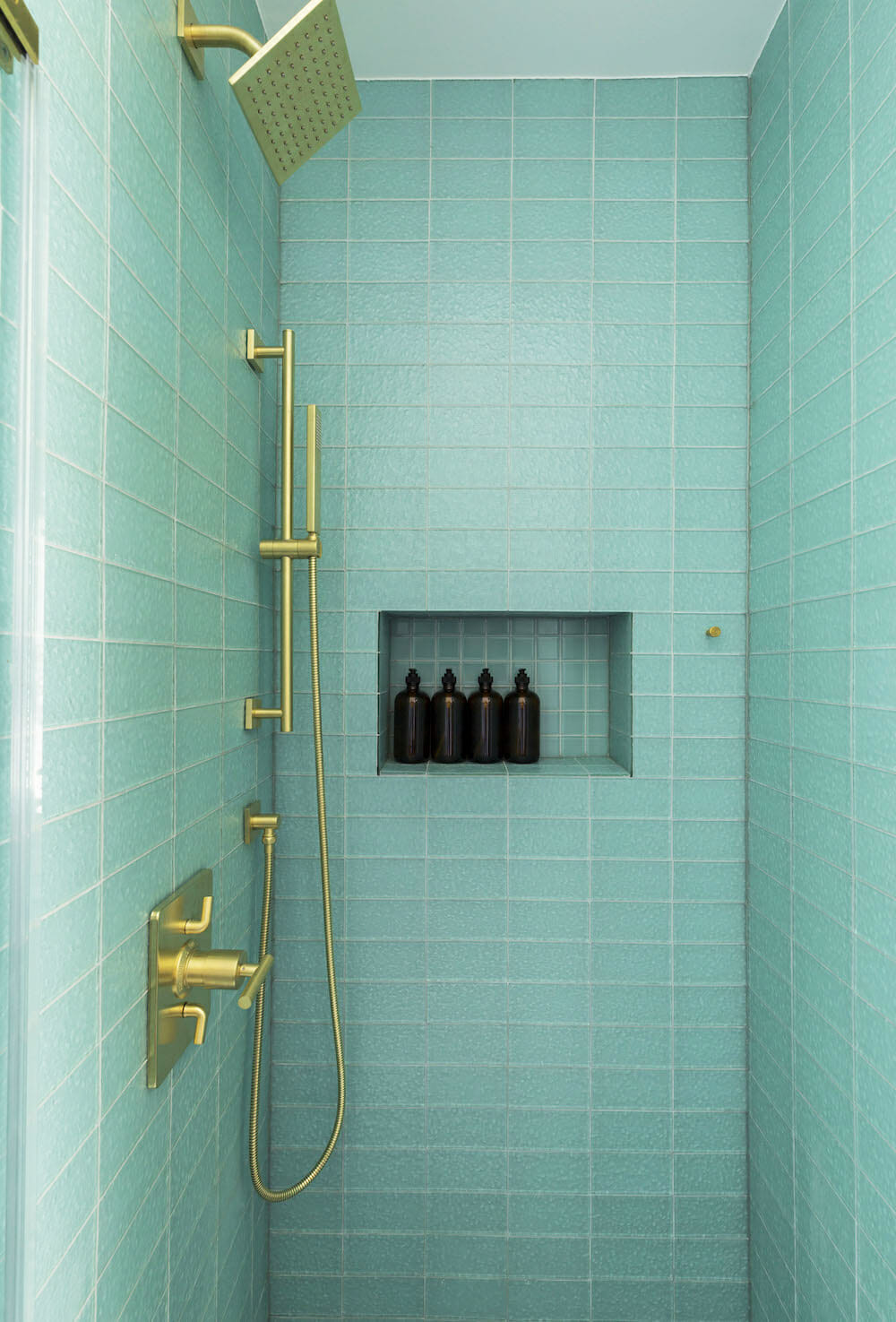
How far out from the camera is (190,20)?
1104 mm

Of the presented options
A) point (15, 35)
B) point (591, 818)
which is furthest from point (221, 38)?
point (591, 818)

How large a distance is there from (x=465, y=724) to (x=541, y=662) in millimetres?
220

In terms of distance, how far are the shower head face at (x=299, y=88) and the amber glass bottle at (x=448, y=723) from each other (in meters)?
0.95

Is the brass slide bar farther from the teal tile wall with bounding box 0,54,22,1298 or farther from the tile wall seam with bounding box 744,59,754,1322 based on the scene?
the tile wall seam with bounding box 744,59,754,1322

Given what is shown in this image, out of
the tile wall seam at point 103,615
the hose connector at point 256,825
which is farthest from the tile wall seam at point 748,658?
the tile wall seam at point 103,615

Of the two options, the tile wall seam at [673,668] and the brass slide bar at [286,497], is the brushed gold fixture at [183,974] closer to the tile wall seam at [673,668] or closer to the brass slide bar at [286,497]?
A: the brass slide bar at [286,497]

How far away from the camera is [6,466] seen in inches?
25.2

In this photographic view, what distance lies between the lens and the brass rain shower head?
41.8 inches

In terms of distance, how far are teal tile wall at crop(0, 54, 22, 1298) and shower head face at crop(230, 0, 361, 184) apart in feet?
1.77

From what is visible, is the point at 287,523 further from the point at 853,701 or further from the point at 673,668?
the point at 853,701

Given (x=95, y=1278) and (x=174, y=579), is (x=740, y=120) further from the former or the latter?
(x=95, y=1278)

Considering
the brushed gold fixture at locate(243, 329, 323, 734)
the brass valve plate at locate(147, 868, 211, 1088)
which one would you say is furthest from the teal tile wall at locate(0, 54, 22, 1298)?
the brushed gold fixture at locate(243, 329, 323, 734)

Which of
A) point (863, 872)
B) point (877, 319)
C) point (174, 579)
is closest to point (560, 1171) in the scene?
point (863, 872)

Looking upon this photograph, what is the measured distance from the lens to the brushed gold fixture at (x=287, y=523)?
140cm
